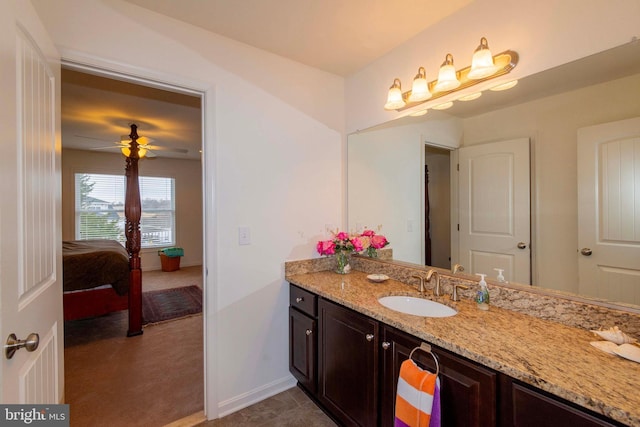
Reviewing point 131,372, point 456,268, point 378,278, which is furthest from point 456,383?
point 131,372

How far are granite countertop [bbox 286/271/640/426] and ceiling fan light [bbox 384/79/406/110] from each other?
123 centimetres

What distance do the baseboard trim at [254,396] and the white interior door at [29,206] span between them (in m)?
0.90

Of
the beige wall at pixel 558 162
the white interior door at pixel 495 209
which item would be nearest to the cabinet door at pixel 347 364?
the white interior door at pixel 495 209

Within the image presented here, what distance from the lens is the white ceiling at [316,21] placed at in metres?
1.55

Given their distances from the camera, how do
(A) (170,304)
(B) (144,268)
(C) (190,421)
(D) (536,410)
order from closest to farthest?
(D) (536,410)
(C) (190,421)
(A) (170,304)
(B) (144,268)

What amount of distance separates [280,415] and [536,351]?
156 centimetres

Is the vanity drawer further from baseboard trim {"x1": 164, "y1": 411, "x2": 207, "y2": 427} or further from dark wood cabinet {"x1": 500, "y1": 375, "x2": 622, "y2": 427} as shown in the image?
dark wood cabinet {"x1": 500, "y1": 375, "x2": 622, "y2": 427}

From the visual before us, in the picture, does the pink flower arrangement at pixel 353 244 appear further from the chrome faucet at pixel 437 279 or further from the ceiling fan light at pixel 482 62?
the ceiling fan light at pixel 482 62

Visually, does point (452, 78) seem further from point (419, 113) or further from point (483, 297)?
point (483, 297)

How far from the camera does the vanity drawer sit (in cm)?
183

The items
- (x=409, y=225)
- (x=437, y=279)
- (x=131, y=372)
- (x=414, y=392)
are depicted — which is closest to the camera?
(x=414, y=392)

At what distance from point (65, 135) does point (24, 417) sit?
16.0 ft

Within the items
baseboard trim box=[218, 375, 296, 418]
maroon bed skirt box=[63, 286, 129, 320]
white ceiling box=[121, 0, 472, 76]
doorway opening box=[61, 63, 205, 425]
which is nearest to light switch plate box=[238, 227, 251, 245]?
doorway opening box=[61, 63, 205, 425]

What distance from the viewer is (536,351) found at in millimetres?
984
